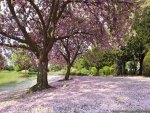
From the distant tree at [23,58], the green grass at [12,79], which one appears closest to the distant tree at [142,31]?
the distant tree at [23,58]

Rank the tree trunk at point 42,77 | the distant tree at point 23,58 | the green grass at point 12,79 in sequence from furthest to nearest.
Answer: the green grass at point 12,79 < the distant tree at point 23,58 < the tree trunk at point 42,77

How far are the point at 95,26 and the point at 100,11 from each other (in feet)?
6.57

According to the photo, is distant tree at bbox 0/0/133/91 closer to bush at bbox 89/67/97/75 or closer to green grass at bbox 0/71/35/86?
green grass at bbox 0/71/35/86

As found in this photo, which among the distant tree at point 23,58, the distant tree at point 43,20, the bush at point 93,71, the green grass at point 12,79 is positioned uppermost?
the distant tree at point 43,20

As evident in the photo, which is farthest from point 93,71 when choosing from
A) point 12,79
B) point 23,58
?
point 23,58

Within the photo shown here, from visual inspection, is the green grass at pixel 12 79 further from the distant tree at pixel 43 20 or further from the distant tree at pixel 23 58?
the distant tree at pixel 43 20

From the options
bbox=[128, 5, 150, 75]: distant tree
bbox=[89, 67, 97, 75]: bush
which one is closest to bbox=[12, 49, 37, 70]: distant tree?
bbox=[128, 5, 150, 75]: distant tree

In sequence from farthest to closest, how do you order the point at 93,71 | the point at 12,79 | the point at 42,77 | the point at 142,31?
1. the point at 12,79
2. the point at 93,71
3. the point at 142,31
4. the point at 42,77

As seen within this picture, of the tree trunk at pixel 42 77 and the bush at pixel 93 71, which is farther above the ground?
the bush at pixel 93 71

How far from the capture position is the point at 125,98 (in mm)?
12008

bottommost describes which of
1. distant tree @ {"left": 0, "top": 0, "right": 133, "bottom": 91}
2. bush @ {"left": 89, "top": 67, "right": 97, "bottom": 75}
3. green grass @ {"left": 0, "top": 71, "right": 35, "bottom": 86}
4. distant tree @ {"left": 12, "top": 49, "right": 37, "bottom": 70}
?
green grass @ {"left": 0, "top": 71, "right": 35, "bottom": 86}

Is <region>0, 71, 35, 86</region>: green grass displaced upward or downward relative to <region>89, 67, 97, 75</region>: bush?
downward

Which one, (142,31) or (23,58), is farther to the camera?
(142,31)

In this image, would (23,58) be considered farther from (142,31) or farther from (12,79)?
(12,79)
